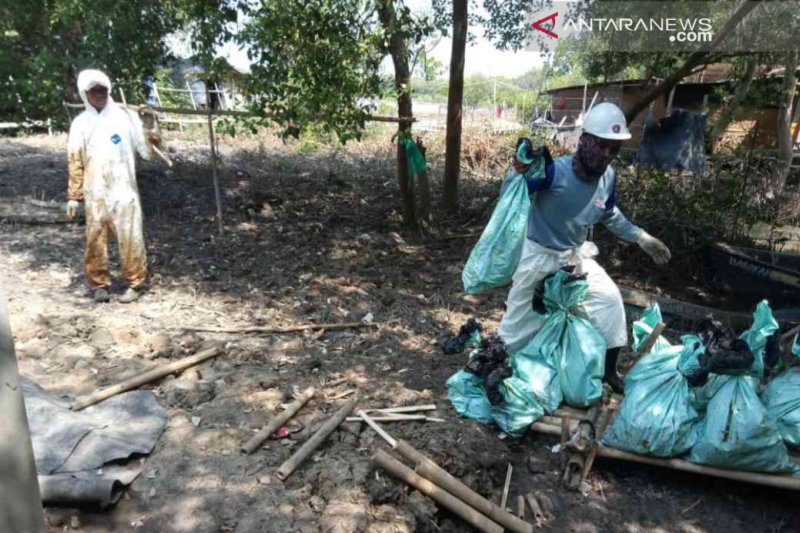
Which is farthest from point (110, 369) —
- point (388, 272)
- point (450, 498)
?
point (388, 272)

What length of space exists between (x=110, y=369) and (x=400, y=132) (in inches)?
161

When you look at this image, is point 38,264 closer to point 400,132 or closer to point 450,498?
point 400,132

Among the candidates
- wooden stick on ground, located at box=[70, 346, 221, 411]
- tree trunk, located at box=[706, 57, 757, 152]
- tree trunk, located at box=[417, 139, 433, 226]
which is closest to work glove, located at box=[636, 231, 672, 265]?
wooden stick on ground, located at box=[70, 346, 221, 411]

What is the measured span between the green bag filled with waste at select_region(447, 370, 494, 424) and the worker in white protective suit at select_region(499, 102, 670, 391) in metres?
0.38

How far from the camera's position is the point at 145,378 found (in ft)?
11.6

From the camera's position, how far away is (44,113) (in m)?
8.14

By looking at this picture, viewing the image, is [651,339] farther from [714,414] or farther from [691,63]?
[691,63]

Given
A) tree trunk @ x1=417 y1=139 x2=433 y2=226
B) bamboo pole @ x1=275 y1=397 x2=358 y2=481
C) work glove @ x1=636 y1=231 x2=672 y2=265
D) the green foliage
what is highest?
the green foliage

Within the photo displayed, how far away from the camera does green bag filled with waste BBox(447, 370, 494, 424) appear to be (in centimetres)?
339

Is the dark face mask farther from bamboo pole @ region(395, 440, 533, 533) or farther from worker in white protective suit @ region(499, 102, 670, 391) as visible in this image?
bamboo pole @ region(395, 440, 533, 533)

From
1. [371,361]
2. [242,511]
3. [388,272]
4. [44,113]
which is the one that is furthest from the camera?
[44,113]

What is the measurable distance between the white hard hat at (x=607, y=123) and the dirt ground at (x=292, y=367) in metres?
→ 1.80

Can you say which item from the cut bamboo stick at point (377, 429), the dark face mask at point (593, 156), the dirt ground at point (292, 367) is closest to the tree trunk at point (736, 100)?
the dirt ground at point (292, 367)

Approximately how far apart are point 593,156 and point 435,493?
1.98 metres
